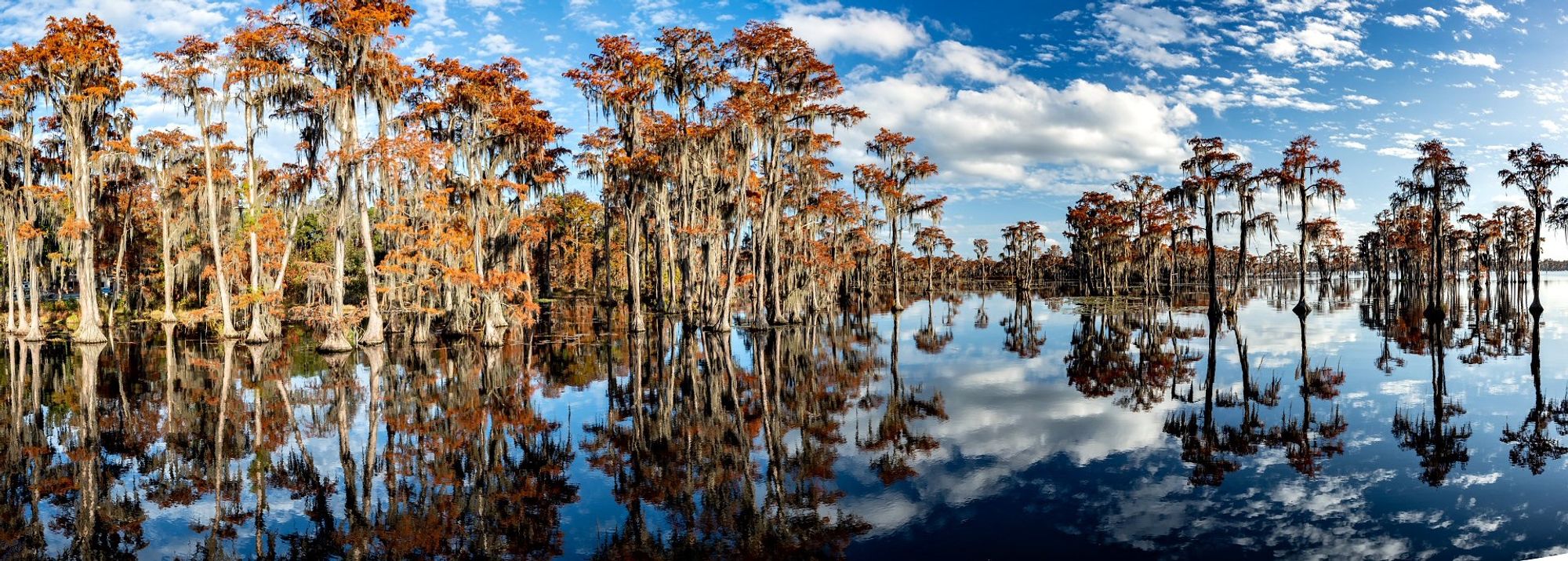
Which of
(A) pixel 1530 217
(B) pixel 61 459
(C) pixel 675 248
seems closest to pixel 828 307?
(C) pixel 675 248

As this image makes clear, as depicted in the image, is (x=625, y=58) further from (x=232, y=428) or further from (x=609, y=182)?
(x=232, y=428)

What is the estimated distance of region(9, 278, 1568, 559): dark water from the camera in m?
7.41

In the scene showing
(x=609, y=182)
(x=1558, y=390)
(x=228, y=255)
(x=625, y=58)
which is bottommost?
(x=1558, y=390)

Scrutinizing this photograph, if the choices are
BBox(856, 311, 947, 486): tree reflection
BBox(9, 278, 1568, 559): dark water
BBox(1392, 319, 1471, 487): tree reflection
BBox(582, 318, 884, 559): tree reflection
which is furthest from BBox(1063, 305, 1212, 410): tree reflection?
BBox(582, 318, 884, 559): tree reflection

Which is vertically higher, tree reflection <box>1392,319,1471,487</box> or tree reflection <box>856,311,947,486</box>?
tree reflection <box>856,311,947,486</box>

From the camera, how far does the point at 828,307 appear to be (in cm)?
4659

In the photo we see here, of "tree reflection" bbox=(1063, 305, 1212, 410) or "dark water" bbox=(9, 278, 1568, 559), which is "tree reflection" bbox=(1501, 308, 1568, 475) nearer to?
"dark water" bbox=(9, 278, 1568, 559)

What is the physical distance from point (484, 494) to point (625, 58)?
22.3 m

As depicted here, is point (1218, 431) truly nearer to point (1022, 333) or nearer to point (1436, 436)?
point (1436, 436)

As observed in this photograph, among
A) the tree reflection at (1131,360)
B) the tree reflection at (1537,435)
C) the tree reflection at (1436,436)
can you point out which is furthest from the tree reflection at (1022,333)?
the tree reflection at (1537,435)

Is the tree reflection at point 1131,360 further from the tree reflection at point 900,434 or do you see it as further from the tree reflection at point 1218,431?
the tree reflection at point 900,434

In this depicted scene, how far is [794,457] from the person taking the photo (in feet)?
34.4

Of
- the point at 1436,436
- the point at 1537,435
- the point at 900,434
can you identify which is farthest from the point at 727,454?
the point at 1537,435

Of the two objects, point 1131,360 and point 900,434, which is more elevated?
point 1131,360
